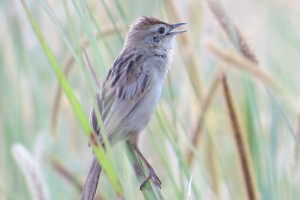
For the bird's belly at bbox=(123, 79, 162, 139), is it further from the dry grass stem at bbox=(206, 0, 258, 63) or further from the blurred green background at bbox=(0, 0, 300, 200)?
the dry grass stem at bbox=(206, 0, 258, 63)

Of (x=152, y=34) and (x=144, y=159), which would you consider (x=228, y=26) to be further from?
(x=152, y=34)

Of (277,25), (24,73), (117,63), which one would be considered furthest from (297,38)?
(24,73)

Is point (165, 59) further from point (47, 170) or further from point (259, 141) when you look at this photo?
point (47, 170)

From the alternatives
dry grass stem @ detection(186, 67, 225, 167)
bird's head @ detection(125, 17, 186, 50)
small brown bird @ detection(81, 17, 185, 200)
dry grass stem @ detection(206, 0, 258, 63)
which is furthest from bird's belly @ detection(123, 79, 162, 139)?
dry grass stem @ detection(206, 0, 258, 63)

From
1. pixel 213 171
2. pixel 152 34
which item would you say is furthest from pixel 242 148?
pixel 152 34

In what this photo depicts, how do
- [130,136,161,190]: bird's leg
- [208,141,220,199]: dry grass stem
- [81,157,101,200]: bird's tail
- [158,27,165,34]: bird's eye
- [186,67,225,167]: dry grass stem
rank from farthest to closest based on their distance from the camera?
1. [158,27,165,34]: bird's eye
2. [208,141,220,199]: dry grass stem
3. [186,67,225,167]: dry grass stem
4. [130,136,161,190]: bird's leg
5. [81,157,101,200]: bird's tail

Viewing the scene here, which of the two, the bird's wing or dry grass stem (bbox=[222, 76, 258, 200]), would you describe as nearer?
dry grass stem (bbox=[222, 76, 258, 200])
